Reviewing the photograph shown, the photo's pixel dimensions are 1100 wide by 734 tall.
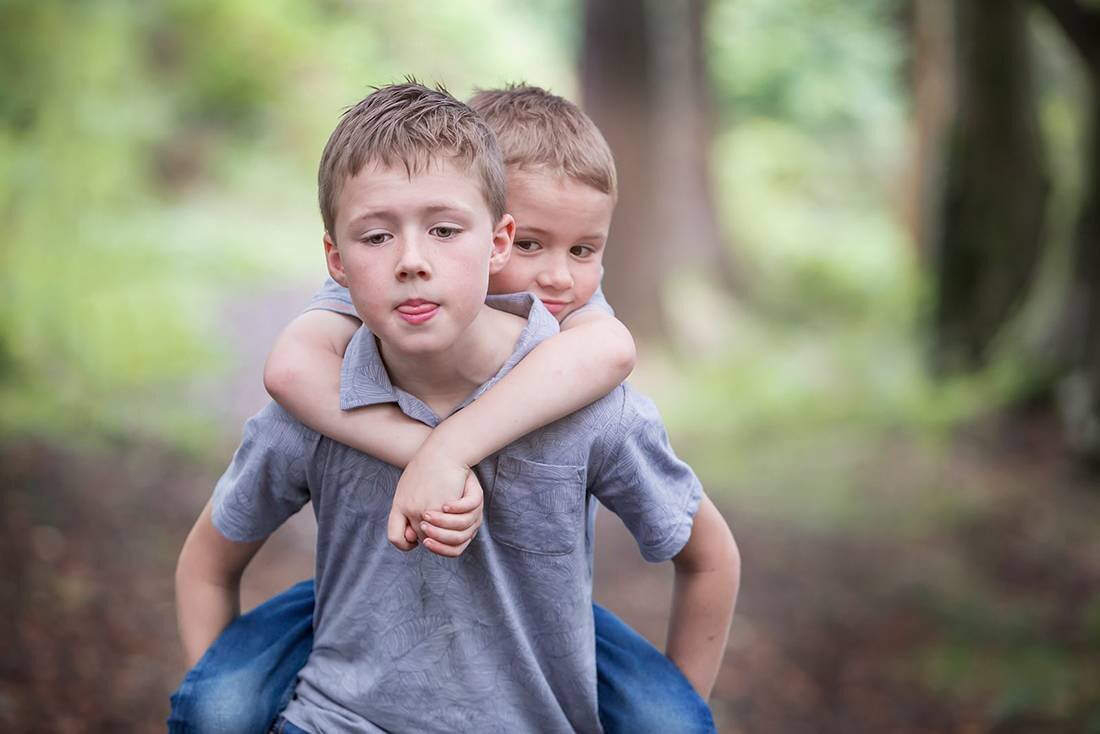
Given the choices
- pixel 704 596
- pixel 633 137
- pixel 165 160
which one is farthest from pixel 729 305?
pixel 704 596

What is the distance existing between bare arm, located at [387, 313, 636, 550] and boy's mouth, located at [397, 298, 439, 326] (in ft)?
0.46

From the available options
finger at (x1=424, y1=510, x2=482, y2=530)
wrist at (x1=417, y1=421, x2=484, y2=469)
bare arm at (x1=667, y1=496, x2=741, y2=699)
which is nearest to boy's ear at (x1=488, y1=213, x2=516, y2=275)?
wrist at (x1=417, y1=421, x2=484, y2=469)

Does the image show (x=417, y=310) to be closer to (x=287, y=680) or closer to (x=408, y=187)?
(x=408, y=187)

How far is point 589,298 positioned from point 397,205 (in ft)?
1.37

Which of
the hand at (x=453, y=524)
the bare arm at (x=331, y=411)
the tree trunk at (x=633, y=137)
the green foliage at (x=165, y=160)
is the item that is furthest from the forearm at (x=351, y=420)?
the tree trunk at (x=633, y=137)

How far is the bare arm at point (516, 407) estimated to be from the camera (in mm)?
1520

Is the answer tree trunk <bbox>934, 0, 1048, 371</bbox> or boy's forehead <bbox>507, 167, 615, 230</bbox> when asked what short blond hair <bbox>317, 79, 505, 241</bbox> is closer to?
boy's forehead <bbox>507, 167, 615, 230</bbox>

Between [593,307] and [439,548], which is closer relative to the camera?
[439,548]

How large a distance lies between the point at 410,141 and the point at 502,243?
197 millimetres

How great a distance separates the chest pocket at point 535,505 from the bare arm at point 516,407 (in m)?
0.09

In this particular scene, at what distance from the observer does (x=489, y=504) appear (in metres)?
1.67

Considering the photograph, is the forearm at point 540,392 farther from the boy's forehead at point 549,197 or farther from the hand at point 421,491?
the boy's forehead at point 549,197

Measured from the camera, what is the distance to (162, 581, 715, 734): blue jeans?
1.76 metres

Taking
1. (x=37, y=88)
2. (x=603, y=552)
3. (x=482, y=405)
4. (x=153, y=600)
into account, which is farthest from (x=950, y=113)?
(x=482, y=405)
